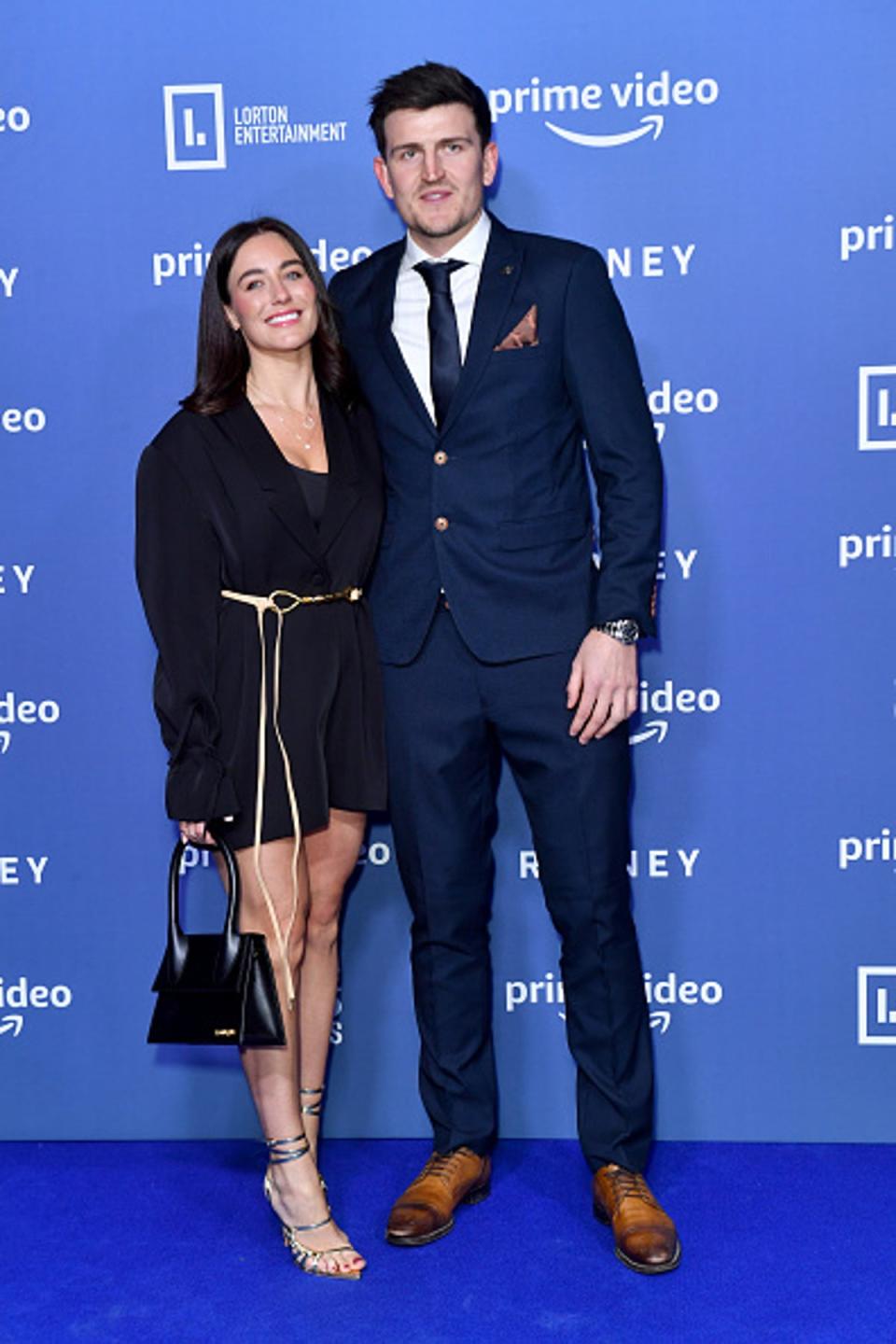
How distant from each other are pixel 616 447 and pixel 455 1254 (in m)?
1.48

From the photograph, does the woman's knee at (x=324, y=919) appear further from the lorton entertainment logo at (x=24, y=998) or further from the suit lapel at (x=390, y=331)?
the suit lapel at (x=390, y=331)

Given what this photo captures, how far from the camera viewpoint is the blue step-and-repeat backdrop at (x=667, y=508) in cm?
299

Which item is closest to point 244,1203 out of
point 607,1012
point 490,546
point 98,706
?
point 607,1012

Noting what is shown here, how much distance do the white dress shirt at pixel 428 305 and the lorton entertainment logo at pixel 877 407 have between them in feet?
2.60

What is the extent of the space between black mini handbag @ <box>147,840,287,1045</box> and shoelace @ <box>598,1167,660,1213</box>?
71 centimetres

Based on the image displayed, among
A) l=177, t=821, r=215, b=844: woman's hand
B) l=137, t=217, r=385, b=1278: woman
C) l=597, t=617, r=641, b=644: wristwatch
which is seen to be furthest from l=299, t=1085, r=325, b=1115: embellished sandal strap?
l=597, t=617, r=641, b=644: wristwatch

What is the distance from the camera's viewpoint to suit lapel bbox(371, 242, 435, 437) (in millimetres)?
2783

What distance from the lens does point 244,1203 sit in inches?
120

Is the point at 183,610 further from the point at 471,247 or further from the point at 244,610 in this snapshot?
the point at 471,247

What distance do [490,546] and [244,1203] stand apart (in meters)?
1.39

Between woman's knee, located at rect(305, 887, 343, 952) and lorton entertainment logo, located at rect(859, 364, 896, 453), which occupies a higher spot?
lorton entertainment logo, located at rect(859, 364, 896, 453)

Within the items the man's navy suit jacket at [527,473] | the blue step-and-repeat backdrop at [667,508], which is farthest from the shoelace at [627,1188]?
the man's navy suit jacket at [527,473]

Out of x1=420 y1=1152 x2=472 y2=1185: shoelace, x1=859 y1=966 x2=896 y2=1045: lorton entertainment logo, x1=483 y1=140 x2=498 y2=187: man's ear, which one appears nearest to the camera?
x1=483 y1=140 x2=498 y2=187: man's ear

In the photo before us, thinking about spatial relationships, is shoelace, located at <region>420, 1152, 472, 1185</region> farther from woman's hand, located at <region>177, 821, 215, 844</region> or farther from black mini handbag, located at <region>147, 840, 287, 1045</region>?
woman's hand, located at <region>177, 821, 215, 844</region>
